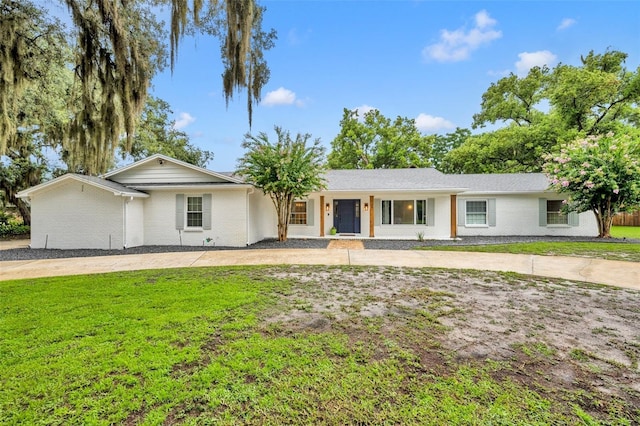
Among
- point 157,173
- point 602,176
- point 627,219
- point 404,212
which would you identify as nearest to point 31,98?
point 157,173

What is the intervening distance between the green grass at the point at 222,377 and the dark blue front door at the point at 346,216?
35.3 ft

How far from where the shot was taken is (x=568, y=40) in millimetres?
19547

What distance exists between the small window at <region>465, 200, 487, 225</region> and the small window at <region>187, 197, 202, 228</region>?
43.2 feet

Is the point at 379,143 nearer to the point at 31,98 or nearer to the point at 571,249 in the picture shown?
the point at 571,249

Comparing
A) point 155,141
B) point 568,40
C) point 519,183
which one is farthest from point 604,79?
point 155,141

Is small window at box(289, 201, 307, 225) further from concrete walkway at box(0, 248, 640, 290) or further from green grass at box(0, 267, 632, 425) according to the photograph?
green grass at box(0, 267, 632, 425)

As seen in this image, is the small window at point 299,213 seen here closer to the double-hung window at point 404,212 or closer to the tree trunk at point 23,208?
the double-hung window at point 404,212

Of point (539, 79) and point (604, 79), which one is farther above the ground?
point (539, 79)

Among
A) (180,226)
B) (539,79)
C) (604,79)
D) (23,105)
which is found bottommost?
(180,226)

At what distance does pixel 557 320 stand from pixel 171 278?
6.76 m

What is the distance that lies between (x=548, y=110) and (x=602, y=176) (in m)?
17.2

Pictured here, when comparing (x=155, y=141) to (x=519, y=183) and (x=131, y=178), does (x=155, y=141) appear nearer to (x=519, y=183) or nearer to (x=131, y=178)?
(x=131, y=178)

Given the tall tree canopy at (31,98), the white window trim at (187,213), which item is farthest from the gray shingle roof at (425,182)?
the tall tree canopy at (31,98)

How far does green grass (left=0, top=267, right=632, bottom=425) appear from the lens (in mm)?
2070
